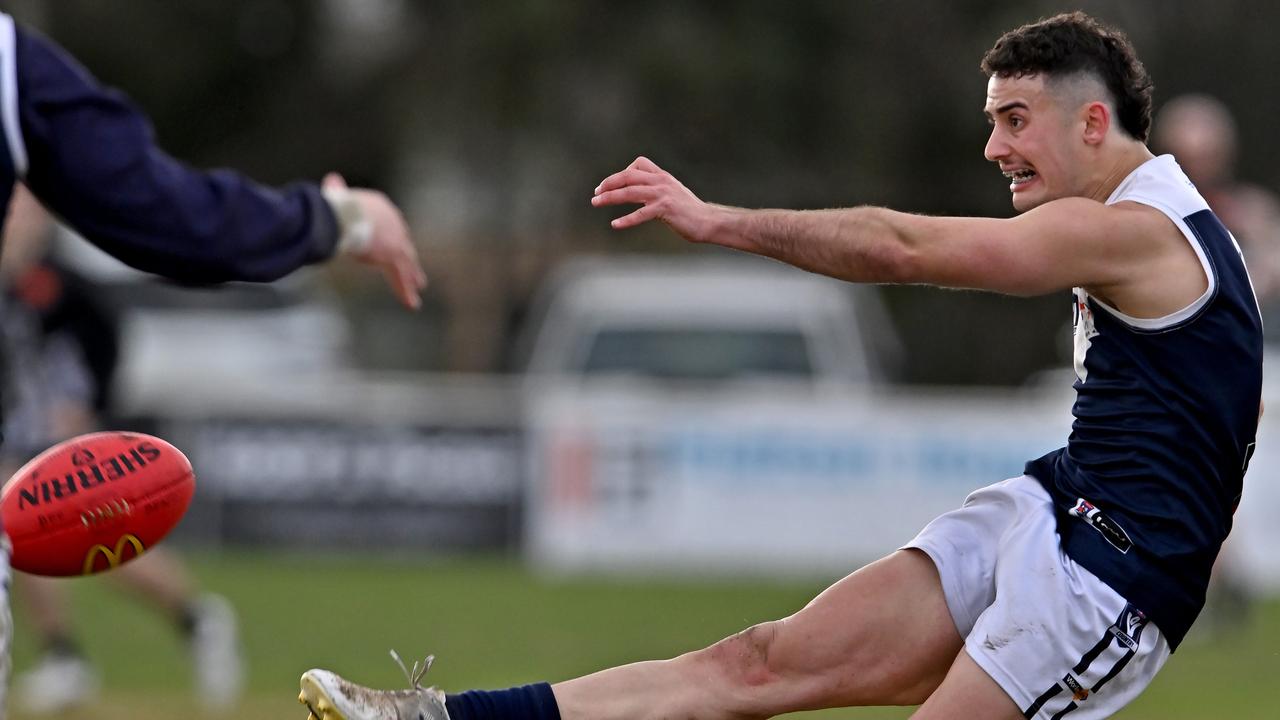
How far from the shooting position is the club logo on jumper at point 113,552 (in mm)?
4293

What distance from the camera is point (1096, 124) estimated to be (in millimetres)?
4523

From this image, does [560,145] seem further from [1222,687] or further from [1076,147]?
[1076,147]

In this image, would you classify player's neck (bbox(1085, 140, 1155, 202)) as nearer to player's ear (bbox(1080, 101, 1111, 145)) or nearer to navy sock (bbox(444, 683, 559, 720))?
player's ear (bbox(1080, 101, 1111, 145))

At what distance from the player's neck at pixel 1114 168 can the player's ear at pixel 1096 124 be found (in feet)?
0.17

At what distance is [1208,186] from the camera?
30.8 feet

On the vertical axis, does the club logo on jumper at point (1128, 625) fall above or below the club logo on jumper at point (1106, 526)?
below

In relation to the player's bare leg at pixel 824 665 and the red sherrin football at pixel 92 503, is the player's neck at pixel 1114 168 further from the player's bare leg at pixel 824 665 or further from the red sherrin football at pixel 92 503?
the red sherrin football at pixel 92 503

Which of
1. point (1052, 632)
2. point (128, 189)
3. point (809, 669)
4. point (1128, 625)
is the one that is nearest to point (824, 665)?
point (809, 669)

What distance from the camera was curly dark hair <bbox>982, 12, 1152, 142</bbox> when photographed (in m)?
4.51

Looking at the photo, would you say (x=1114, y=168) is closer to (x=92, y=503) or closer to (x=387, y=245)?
(x=387, y=245)

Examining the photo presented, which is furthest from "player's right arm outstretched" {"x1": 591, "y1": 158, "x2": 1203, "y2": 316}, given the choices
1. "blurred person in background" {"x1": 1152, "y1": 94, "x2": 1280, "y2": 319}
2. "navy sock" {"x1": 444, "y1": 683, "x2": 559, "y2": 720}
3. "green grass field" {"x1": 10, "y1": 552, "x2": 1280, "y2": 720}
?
"blurred person in background" {"x1": 1152, "y1": 94, "x2": 1280, "y2": 319}

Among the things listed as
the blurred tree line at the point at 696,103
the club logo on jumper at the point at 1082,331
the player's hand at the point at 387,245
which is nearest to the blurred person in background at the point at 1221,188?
the club logo on jumper at the point at 1082,331

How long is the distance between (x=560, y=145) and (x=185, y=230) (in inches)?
812

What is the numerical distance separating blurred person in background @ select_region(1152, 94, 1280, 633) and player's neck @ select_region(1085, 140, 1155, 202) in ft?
13.6
